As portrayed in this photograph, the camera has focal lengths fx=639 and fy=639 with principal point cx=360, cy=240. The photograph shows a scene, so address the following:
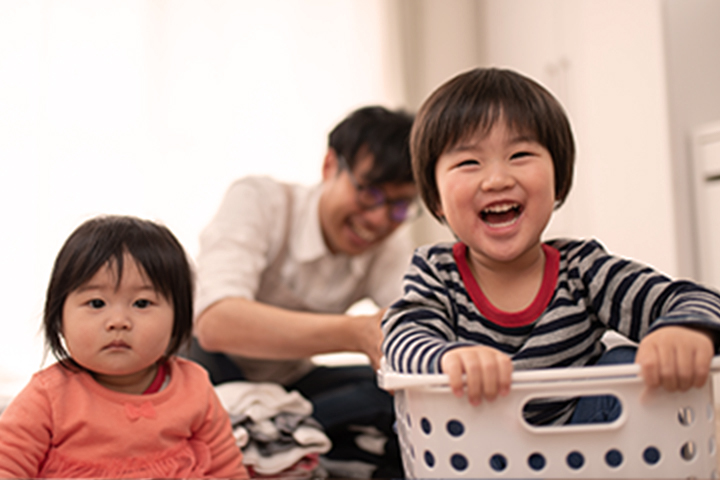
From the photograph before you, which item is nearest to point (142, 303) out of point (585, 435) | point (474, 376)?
point (474, 376)

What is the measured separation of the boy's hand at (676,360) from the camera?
24.5 inches

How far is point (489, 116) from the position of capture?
2.78 ft

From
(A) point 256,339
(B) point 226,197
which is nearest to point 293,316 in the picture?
(A) point 256,339

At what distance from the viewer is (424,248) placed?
93 cm

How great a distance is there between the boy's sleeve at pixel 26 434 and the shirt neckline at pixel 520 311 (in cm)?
57

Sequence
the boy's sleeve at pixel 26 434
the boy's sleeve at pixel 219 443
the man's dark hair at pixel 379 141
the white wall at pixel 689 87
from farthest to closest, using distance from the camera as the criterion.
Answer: the white wall at pixel 689 87
the man's dark hair at pixel 379 141
the boy's sleeve at pixel 219 443
the boy's sleeve at pixel 26 434

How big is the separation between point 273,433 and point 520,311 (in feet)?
1.74

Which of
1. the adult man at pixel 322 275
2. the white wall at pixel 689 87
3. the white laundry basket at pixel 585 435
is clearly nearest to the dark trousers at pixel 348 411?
the adult man at pixel 322 275

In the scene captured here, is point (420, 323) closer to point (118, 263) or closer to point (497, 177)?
point (497, 177)

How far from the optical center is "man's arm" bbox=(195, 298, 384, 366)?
116cm

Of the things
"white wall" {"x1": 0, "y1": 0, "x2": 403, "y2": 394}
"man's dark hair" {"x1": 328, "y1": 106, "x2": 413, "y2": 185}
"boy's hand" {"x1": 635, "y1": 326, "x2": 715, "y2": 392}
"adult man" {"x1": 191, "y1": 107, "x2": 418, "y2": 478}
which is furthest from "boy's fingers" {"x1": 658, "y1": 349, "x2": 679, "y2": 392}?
"white wall" {"x1": 0, "y1": 0, "x2": 403, "y2": 394}

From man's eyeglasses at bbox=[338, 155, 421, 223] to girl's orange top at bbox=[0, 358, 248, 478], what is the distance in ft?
1.87

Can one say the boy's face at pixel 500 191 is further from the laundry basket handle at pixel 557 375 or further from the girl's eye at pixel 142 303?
the girl's eye at pixel 142 303

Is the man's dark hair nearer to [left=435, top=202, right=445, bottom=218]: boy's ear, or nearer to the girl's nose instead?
[left=435, top=202, right=445, bottom=218]: boy's ear
